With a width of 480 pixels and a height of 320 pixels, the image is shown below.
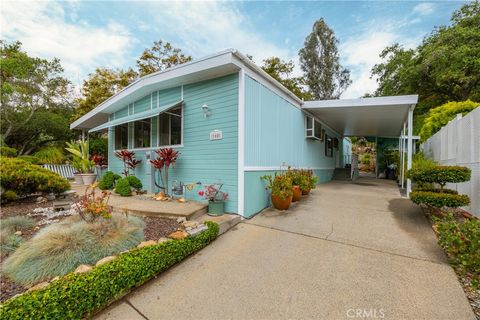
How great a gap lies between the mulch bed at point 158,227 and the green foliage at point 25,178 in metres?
3.07

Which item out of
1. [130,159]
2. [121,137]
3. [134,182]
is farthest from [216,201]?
[121,137]

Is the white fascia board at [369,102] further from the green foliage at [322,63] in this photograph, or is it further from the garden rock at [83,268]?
the green foliage at [322,63]

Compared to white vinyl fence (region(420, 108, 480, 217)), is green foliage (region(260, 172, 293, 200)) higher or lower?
lower

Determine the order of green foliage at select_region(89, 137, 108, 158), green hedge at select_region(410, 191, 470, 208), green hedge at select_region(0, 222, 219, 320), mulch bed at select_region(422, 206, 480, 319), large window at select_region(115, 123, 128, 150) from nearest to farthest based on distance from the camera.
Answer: green hedge at select_region(0, 222, 219, 320) → mulch bed at select_region(422, 206, 480, 319) → green hedge at select_region(410, 191, 470, 208) → large window at select_region(115, 123, 128, 150) → green foliage at select_region(89, 137, 108, 158)

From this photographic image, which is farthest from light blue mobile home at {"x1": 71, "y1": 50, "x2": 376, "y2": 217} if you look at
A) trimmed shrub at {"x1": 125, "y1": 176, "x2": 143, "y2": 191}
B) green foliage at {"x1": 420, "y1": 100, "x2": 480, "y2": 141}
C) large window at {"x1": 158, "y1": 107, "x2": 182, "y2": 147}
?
green foliage at {"x1": 420, "y1": 100, "x2": 480, "y2": 141}

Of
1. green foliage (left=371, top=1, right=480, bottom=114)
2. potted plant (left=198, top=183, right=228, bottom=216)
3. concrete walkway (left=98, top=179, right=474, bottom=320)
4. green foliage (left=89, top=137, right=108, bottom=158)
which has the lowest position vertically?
concrete walkway (left=98, top=179, right=474, bottom=320)

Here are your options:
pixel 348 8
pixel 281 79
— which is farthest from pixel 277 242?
pixel 281 79

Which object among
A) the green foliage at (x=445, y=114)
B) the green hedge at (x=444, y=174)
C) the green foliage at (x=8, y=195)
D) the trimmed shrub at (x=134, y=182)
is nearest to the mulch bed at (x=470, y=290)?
the green hedge at (x=444, y=174)

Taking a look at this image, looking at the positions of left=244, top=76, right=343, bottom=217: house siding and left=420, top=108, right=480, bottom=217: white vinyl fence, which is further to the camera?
→ left=244, top=76, right=343, bottom=217: house siding

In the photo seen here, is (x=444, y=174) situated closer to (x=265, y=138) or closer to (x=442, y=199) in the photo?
(x=442, y=199)

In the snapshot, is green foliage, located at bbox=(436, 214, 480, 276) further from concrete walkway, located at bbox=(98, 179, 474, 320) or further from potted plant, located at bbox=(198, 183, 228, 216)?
potted plant, located at bbox=(198, 183, 228, 216)

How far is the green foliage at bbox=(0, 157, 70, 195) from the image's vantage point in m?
4.79

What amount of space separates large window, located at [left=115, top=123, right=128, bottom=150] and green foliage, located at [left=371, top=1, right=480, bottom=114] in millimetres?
15688

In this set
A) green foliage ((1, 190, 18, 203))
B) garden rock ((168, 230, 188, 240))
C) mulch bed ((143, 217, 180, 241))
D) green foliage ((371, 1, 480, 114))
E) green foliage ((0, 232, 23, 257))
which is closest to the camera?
green foliage ((0, 232, 23, 257))
